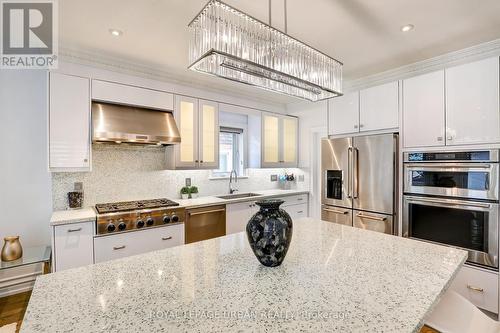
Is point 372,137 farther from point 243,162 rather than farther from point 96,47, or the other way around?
point 96,47

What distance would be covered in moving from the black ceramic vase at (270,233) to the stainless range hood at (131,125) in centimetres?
202

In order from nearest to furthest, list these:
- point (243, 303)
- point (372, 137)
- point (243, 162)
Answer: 1. point (243, 303)
2. point (372, 137)
3. point (243, 162)

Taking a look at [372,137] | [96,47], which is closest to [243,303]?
[372,137]

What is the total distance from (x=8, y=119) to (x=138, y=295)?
286 centimetres

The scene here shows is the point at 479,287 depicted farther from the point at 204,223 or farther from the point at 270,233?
the point at 204,223

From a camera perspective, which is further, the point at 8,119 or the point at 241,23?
the point at 8,119

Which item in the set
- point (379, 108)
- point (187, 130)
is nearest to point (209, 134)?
point (187, 130)

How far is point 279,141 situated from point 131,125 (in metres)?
2.41

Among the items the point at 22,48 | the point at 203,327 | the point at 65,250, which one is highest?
the point at 22,48

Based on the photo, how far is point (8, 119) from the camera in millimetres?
2672

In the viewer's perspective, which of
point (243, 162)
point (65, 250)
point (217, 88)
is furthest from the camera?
point (243, 162)

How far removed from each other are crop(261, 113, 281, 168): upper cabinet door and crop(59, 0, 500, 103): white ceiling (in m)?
1.61

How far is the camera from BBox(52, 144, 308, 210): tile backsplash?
2832 mm

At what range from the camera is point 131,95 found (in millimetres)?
2898
